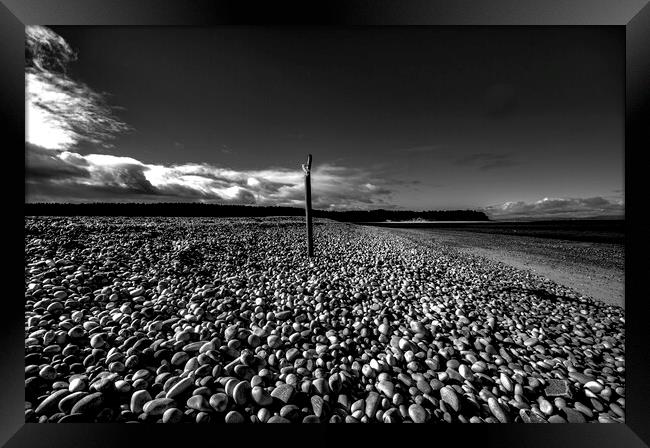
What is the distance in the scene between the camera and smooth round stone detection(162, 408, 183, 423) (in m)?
1.79

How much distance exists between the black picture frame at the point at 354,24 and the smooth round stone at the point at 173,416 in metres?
0.05

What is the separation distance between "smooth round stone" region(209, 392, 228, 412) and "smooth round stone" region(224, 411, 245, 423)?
0.08 m

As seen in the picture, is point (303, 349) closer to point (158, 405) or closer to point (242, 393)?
point (242, 393)

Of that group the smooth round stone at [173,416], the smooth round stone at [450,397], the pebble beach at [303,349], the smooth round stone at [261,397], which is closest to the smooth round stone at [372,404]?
the pebble beach at [303,349]

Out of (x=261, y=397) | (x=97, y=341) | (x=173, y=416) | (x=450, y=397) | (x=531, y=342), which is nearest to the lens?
(x=173, y=416)

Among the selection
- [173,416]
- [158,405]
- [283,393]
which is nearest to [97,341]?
[158,405]

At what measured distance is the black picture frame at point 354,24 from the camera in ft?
5.81

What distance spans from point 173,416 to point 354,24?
3.64 m

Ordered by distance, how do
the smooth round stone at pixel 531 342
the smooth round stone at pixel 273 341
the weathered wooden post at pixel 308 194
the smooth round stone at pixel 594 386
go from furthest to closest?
the weathered wooden post at pixel 308 194
the smooth round stone at pixel 531 342
the smooth round stone at pixel 273 341
the smooth round stone at pixel 594 386

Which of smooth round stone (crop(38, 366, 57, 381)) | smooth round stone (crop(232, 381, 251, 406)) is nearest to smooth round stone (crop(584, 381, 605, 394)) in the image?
smooth round stone (crop(232, 381, 251, 406))

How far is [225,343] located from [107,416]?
99 centimetres

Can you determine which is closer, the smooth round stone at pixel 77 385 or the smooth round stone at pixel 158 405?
the smooth round stone at pixel 158 405

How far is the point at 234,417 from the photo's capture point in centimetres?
181

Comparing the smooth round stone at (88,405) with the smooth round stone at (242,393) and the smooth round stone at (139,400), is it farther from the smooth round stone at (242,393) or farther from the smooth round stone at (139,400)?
the smooth round stone at (242,393)
